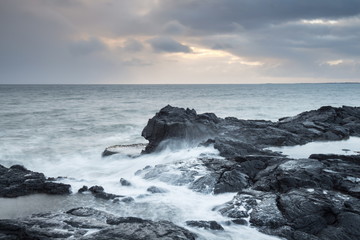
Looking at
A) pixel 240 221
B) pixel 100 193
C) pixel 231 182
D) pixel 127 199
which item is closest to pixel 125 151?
pixel 100 193

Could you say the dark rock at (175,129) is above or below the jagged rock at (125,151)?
above

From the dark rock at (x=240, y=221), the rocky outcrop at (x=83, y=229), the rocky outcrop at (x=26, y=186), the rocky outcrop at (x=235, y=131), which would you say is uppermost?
the rocky outcrop at (x=235, y=131)

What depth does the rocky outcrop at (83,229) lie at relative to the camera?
7.45m

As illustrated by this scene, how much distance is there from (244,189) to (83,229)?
5701mm

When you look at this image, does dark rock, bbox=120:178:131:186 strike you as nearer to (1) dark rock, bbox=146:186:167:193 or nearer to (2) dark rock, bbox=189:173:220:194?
(1) dark rock, bbox=146:186:167:193

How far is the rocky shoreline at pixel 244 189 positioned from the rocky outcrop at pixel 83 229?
21mm

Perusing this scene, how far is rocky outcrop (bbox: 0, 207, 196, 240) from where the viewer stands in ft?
24.4

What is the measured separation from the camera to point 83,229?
8328 mm

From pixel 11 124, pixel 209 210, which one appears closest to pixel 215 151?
pixel 209 210

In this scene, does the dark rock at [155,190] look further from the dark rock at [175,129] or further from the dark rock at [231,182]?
the dark rock at [175,129]

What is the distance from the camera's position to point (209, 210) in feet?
34.6

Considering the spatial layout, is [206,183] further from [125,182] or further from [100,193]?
[100,193]

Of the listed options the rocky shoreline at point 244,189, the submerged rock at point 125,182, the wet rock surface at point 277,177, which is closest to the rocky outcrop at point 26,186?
the rocky shoreline at point 244,189

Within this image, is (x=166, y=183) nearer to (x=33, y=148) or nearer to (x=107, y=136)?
(x=33, y=148)
